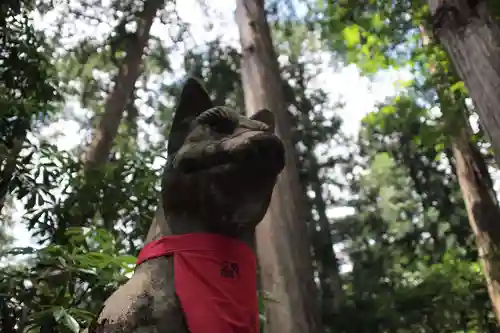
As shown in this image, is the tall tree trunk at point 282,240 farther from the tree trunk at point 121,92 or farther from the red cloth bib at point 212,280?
the tree trunk at point 121,92

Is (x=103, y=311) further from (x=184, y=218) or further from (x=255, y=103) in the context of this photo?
(x=255, y=103)

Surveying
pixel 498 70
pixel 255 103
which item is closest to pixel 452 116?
pixel 255 103

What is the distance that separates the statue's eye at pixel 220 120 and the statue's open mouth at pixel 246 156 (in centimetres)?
13

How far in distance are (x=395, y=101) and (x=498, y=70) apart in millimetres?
4594

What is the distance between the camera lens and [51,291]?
294 cm

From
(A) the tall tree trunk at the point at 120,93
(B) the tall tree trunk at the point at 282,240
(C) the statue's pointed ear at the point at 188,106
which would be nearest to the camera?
(C) the statue's pointed ear at the point at 188,106

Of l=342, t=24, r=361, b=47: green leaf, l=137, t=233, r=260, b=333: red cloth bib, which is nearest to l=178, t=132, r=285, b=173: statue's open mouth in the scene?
l=137, t=233, r=260, b=333: red cloth bib

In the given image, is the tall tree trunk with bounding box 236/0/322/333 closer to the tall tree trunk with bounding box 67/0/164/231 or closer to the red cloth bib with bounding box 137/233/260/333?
the red cloth bib with bounding box 137/233/260/333

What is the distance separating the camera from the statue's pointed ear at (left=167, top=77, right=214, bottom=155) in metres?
2.10

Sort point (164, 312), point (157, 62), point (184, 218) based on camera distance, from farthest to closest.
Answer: point (157, 62) < point (184, 218) < point (164, 312)

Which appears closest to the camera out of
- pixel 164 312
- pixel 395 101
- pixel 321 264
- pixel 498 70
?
pixel 164 312

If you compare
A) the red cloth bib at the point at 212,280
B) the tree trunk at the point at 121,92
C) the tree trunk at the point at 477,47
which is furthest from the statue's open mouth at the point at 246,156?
the tree trunk at the point at 121,92

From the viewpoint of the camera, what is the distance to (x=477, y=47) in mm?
3260

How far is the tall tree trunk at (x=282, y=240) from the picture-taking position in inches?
164
